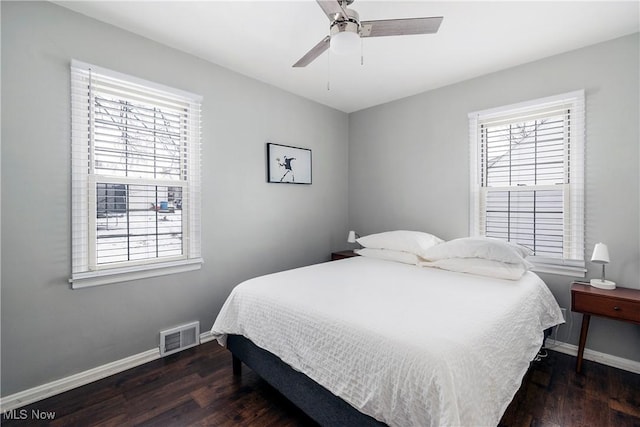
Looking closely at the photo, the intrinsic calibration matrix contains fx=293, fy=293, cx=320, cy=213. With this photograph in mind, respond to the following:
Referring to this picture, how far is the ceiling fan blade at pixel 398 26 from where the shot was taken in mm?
1556

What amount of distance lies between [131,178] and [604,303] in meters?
3.60

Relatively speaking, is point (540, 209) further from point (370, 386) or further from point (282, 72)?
point (282, 72)

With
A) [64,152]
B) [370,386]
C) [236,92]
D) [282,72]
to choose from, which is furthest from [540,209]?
[64,152]

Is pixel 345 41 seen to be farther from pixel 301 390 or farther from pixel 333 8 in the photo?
pixel 301 390

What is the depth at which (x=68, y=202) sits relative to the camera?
201 centimetres

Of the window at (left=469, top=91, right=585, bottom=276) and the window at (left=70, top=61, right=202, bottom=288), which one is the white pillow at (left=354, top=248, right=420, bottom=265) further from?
the window at (left=70, top=61, right=202, bottom=288)

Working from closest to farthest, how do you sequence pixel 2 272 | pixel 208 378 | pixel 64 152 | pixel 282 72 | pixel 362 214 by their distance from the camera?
1. pixel 2 272
2. pixel 64 152
3. pixel 208 378
4. pixel 282 72
5. pixel 362 214

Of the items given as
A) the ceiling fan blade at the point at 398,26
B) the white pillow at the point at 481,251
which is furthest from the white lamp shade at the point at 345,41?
the white pillow at the point at 481,251

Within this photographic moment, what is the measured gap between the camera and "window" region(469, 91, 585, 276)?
97.6 inches

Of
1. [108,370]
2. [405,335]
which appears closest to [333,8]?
[405,335]

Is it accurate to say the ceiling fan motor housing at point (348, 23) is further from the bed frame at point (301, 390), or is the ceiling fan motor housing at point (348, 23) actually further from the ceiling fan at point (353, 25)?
the bed frame at point (301, 390)

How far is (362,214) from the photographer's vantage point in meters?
4.02

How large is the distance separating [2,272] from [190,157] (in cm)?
142

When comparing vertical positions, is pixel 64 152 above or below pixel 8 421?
above
